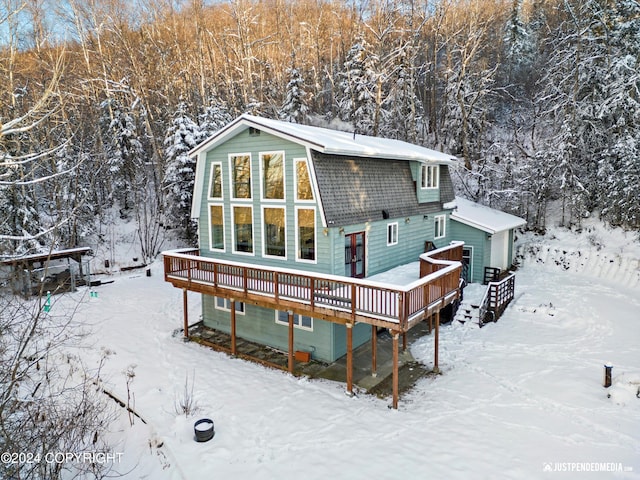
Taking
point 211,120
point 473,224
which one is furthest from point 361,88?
point 473,224

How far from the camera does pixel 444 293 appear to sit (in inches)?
415

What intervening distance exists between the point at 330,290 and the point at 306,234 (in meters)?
1.99

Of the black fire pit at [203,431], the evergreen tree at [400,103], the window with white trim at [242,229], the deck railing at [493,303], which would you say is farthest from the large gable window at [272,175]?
the evergreen tree at [400,103]

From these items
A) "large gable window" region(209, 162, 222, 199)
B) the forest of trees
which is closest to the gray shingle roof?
"large gable window" region(209, 162, 222, 199)

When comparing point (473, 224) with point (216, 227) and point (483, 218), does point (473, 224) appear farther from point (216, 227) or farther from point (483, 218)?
point (216, 227)

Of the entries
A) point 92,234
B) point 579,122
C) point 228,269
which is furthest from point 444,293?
point 92,234

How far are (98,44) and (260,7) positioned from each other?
12705 mm

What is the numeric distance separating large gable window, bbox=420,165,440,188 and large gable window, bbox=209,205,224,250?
7471 mm

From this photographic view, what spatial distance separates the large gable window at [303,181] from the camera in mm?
11188

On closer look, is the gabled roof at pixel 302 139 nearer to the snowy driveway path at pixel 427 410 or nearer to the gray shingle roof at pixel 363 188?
the gray shingle roof at pixel 363 188

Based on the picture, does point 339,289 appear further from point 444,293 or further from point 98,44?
point 98,44

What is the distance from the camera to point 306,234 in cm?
1145

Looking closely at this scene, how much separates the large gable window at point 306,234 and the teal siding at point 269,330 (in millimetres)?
1953

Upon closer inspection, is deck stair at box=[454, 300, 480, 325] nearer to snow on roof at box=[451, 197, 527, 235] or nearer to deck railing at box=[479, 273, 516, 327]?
deck railing at box=[479, 273, 516, 327]
